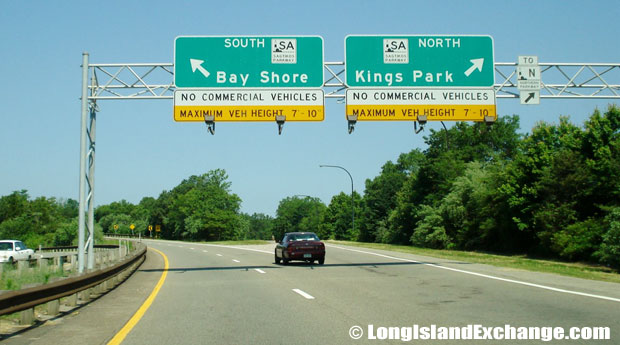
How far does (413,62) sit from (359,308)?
1069 cm

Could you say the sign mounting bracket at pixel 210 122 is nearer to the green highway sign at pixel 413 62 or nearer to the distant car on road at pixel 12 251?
the green highway sign at pixel 413 62

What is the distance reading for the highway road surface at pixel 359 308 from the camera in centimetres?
794

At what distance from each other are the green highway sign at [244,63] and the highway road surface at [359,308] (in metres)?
6.50

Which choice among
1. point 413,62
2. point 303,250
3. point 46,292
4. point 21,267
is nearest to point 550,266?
point 303,250

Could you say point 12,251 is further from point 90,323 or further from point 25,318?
point 90,323

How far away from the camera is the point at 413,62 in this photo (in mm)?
18719

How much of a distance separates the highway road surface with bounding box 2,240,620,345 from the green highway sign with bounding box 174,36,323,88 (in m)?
6.50

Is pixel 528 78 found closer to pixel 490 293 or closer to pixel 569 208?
pixel 490 293

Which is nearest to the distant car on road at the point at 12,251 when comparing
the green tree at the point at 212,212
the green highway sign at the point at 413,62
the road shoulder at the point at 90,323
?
the road shoulder at the point at 90,323

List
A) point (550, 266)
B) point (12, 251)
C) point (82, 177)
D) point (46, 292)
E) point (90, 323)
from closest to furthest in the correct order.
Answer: point (90, 323) < point (46, 292) < point (82, 177) < point (550, 266) < point (12, 251)

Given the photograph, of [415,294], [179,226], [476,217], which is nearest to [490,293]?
[415,294]

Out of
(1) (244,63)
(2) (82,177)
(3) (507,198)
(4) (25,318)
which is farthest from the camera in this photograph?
(3) (507,198)

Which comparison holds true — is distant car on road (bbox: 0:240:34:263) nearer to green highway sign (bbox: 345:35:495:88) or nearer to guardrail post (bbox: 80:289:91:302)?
guardrail post (bbox: 80:289:91:302)

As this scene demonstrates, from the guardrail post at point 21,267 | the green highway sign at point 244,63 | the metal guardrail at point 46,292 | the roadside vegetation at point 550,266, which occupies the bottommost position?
the roadside vegetation at point 550,266
